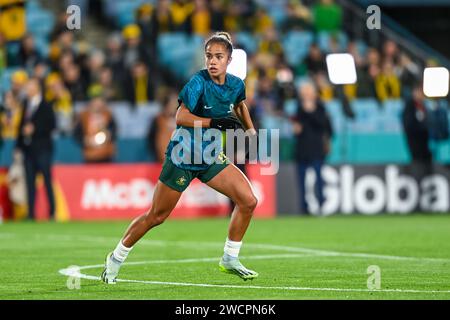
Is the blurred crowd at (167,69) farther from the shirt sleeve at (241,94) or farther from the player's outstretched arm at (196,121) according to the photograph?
the player's outstretched arm at (196,121)

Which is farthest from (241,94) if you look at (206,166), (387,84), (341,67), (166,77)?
(166,77)

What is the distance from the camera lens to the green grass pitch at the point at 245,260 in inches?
400

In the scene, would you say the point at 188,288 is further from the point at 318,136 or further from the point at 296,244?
the point at 318,136

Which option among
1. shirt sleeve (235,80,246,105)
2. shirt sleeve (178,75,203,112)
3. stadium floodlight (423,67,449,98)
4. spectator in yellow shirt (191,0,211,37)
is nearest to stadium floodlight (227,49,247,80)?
spectator in yellow shirt (191,0,211,37)

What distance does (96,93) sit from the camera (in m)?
25.0

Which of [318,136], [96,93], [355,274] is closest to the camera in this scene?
[355,274]

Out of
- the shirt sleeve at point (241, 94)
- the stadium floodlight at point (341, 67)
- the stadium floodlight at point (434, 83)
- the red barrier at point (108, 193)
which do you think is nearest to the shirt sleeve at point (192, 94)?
the shirt sleeve at point (241, 94)

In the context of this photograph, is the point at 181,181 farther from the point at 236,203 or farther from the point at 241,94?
the point at 241,94

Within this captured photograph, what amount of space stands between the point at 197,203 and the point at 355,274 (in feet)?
39.0

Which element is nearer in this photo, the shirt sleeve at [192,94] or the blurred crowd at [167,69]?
the shirt sleeve at [192,94]

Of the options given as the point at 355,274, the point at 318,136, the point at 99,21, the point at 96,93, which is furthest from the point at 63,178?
the point at 355,274

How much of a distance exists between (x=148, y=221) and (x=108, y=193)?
494 inches

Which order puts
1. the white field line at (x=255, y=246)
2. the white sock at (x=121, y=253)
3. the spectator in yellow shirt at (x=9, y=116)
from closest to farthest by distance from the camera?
the white sock at (x=121, y=253) < the white field line at (x=255, y=246) < the spectator in yellow shirt at (x=9, y=116)

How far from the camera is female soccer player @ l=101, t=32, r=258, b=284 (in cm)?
1082
